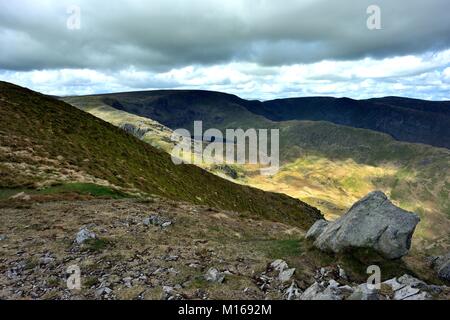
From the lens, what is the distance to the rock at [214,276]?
60.7 ft

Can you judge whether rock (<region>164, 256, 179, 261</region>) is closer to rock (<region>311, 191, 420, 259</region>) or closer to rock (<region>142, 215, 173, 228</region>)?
rock (<region>142, 215, 173, 228</region>)

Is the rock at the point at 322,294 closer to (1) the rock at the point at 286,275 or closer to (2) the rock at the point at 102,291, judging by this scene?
(1) the rock at the point at 286,275

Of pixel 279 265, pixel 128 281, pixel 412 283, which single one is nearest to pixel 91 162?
pixel 128 281

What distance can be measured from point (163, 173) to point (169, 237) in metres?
44.9

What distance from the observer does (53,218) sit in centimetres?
2930

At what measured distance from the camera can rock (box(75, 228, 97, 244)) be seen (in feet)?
77.2

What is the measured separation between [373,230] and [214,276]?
10.2 metres

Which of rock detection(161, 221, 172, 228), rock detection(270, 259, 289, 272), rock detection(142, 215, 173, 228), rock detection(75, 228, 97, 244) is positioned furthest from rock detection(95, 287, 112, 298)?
rock detection(161, 221, 172, 228)

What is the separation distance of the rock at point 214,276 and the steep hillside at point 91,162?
78.9 feet

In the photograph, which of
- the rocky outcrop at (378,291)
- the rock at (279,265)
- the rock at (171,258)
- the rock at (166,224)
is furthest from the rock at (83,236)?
the rocky outcrop at (378,291)

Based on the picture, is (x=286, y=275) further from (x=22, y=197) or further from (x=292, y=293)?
(x=22, y=197)

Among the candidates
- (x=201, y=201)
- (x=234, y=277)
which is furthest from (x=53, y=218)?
(x=201, y=201)

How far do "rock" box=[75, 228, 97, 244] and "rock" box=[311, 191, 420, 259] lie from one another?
45.9 feet
